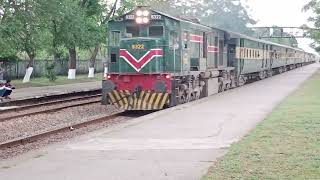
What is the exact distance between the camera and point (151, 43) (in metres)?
18.0

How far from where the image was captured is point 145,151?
9805mm

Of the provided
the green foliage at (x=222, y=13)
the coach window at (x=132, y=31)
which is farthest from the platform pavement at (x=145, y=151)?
the green foliage at (x=222, y=13)

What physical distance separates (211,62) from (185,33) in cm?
480

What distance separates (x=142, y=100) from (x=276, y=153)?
9494 mm

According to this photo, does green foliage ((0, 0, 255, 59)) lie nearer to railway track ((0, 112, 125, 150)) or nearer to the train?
the train

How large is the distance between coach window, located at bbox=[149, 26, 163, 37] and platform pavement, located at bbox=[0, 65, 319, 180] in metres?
3.43

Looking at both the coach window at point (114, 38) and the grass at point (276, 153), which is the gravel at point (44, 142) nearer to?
the coach window at point (114, 38)

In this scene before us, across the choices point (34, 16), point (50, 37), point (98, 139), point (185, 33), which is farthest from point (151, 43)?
point (50, 37)

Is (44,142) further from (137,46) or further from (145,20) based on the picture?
(145,20)

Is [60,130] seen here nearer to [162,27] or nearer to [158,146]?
[158,146]

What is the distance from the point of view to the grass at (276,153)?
745 cm

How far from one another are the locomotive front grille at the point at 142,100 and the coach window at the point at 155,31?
1995 millimetres

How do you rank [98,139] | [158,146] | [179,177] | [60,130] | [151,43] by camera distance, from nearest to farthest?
[179,177] < [158,146] < [98,139] < [60,130] < [151,43]

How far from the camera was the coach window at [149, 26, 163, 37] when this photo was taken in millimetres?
18203
